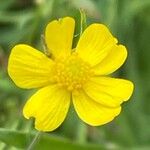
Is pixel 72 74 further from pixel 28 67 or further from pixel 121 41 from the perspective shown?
pixel 121 41

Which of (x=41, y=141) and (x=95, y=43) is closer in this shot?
(x=95, y=43)

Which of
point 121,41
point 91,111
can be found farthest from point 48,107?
point 121,41

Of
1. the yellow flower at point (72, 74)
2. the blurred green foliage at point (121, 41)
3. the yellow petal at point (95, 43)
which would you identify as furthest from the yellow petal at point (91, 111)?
the blurred green foliage at point (121, 41)

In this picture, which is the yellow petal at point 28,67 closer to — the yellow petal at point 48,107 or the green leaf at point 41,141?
the yellow petal at point 48,107

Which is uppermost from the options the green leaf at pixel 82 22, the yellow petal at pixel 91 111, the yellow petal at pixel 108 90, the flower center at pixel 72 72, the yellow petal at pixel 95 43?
the green leaf at pixel 82 22

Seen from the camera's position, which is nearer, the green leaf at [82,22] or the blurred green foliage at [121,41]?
the green leaf at [82,22]

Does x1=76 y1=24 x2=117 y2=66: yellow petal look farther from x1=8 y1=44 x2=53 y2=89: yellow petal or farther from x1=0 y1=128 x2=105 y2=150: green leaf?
x1=0 y1=128 x2=105 y2=150: green leaf
